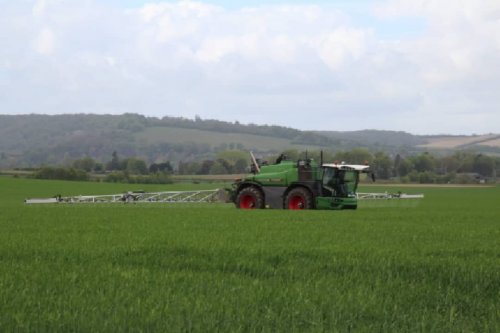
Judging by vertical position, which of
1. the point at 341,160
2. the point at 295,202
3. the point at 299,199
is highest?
the point at 341,160

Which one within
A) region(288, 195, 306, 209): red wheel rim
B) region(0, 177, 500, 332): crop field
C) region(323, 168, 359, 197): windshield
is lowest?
region(288, 195, 306, 209): red wheel rim

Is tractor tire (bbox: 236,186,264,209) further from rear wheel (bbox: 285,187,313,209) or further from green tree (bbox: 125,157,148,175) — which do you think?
green tree (bbox: 125,157,148,175)

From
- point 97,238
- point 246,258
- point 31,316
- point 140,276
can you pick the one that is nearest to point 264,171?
point 97,238

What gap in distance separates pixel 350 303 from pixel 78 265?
4095mm

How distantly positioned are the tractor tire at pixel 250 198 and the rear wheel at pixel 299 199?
1.31 m

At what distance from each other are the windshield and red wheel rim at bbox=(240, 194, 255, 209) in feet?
10.6

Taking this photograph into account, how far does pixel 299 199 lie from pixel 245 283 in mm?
22984

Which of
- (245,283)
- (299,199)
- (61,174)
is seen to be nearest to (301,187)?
(299,199)

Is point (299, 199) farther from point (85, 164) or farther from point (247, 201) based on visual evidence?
point (85, 164)

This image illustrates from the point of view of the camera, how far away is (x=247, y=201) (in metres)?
32.6

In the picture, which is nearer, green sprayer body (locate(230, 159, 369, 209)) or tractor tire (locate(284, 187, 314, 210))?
tractor tire (locate(284, 187, 314, 210))

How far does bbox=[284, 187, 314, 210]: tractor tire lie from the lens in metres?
31.1

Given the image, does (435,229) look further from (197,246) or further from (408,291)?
(408,291)

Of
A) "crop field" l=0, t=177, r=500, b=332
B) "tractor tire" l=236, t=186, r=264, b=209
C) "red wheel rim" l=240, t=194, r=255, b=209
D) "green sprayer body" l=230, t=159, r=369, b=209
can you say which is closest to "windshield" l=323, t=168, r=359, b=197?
"green sprayer body" l=230, t=159, r=369, b=209
